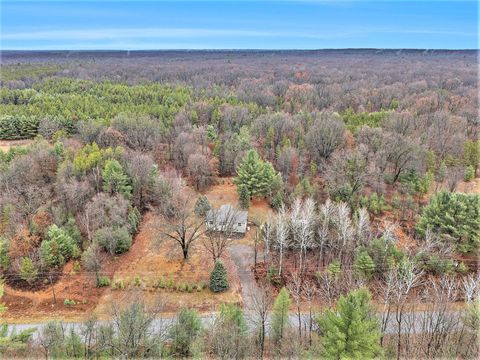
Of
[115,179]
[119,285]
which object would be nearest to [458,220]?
[119,285]

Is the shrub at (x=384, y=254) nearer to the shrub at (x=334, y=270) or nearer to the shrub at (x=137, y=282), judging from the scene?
the shrub at (x=334, y=270)

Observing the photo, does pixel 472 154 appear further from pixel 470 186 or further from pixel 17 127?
pixel 17 127

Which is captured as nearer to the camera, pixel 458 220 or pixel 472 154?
pixel 458 220

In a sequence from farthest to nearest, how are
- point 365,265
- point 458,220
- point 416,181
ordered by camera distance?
point 416,181, point 458,220, point 365,265

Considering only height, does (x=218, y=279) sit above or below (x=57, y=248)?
below

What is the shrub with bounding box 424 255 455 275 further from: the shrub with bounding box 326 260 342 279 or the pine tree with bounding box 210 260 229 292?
the pine tree with bounding box 210 260 229 292

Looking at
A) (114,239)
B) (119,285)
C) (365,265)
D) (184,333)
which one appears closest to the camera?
(184,333)

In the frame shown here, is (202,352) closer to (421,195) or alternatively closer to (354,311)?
(354,311)

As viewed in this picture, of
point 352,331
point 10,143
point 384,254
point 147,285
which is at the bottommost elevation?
point 147,285

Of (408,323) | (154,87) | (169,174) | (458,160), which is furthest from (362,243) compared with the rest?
(154,87)
